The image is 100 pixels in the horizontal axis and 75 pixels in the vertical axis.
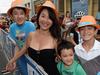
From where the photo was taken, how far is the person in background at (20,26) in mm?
4316

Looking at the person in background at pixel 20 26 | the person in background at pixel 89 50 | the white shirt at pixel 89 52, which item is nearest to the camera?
the person in background at pixel 89 50

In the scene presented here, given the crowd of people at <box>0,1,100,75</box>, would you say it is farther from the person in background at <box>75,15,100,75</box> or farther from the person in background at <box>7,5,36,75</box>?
the person in background at <box>7,5,36,75</box>

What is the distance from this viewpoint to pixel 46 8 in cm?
348

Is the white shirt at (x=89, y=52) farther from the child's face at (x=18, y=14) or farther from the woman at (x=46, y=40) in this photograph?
the child's face at (x=18, y=14)

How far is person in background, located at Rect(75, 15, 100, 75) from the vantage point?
3.46 meters

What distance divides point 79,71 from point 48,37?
0.62 m

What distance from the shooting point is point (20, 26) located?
4633mm

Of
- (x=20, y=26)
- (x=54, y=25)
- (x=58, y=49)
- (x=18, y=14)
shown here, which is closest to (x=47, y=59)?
(x=58, y=49)

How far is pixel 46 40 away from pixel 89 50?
0.59 m

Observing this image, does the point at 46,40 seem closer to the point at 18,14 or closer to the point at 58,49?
the point at 58,49

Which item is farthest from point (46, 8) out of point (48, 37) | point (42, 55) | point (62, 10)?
point (62, 10)

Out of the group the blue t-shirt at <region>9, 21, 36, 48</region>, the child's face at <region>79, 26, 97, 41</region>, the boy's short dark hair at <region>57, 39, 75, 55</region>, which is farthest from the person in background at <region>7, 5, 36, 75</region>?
the child's face at <region>79, 26, 97, 41</region>

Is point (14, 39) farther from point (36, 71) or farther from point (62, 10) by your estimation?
point (62, 10)

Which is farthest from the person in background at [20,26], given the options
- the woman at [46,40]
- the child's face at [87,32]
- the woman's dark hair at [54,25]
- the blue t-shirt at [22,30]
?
the child's face at [87,32]
